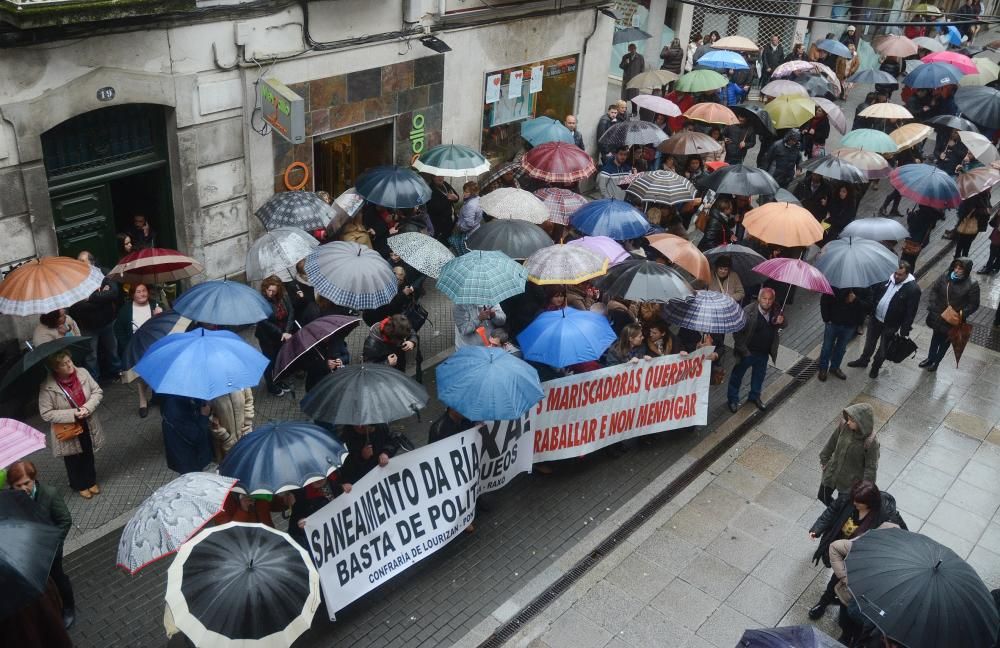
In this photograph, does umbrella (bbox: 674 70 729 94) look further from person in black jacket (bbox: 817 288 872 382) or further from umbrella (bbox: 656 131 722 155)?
person in black jacket (bbox: 817 288 872 382)

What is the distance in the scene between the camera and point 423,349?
1230cm

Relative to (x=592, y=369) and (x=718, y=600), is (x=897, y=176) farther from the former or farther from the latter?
(x=718, y=600)

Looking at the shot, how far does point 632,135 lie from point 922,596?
10451 millimetres

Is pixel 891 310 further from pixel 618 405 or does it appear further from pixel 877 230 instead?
pixel 618 405

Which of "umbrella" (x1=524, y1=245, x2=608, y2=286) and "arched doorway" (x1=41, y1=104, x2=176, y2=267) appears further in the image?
"arched doorway" (x1=41, y1=104, x2=176, y2=267)

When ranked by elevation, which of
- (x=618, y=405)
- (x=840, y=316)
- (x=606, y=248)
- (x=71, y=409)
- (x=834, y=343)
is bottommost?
(x=834, y=343)

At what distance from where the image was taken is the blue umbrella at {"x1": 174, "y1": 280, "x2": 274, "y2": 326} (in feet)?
28.8

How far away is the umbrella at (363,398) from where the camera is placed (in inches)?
295

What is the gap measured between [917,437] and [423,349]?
618 centimetres

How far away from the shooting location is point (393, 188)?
11820 millimetres

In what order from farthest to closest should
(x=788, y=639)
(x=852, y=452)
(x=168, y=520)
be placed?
(x=852, y=452)
(x=168, y=520)
(x=788, y=639)

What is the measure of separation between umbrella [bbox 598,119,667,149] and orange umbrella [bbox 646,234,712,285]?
4.44 m

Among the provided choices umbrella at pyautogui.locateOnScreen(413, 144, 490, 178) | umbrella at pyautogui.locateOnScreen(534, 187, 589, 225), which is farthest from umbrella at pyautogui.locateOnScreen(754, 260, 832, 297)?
umbrella at pyautogui.locateOnScreen(413, 144, 490, 178)

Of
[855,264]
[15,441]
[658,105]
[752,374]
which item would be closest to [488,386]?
[15,441]
